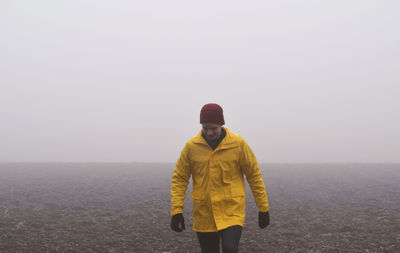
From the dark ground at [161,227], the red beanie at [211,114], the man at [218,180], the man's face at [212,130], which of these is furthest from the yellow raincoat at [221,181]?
the dark ground at [161,227]

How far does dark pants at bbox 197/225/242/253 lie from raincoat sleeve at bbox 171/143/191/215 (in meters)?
0.61

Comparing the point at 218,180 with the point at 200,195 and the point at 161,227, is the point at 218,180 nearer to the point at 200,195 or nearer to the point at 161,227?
the point at 200,195

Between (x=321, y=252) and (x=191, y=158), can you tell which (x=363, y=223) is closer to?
(x=321, y=252)

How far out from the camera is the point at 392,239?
43.7ft

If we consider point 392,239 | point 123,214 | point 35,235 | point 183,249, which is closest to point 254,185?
point 183,249

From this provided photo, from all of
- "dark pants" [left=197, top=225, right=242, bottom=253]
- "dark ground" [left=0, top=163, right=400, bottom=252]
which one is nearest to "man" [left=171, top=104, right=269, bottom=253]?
"dark pants" [left=197, top=225, right=242, bottom=253]

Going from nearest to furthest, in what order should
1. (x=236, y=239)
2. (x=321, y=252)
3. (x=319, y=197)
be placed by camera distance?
(x=236, y=239) → (x=321, y=252) → (x=319, y=197)

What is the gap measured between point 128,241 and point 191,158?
7.90 metres

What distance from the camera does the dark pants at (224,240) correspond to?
5.68m

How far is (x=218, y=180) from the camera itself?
20.0 ft

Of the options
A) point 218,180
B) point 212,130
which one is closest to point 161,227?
point 218,180

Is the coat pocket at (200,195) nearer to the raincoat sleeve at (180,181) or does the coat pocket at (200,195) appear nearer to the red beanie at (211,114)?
the raincoat sleeve at (180,181)

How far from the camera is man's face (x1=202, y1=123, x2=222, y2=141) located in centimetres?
595

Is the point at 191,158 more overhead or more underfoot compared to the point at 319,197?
more overhead
